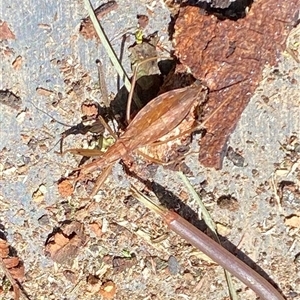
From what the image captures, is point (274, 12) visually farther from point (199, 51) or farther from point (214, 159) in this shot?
point (214, 159)

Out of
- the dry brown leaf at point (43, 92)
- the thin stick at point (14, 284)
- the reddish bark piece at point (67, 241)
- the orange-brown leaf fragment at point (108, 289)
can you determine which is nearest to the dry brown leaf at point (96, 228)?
the reddish bark piece at point (67, 241)

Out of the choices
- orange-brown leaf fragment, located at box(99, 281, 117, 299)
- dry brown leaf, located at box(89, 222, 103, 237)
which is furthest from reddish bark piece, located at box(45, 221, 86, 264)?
orange-brown leaf fragment, located at box(99, 281, 117, 299)

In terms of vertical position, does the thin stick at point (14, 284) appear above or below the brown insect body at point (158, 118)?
below

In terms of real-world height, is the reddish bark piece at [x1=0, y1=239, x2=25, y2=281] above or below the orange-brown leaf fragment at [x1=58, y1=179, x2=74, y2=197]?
below

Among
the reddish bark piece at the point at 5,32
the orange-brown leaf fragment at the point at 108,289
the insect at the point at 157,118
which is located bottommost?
the orange-brown leaf fragment at the point at 108,289

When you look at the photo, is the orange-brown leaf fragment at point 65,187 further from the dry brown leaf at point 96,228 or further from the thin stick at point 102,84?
the thin stick at point 102,84

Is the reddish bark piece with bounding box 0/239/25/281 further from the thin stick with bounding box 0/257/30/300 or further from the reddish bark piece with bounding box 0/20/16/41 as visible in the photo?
the reddish bark piece with bounding box 0/20/16/41
